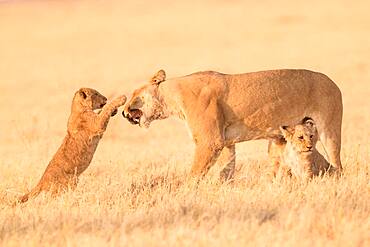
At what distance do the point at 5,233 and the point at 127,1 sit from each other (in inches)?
3168

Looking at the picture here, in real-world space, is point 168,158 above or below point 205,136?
below

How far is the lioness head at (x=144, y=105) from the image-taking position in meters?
9.91

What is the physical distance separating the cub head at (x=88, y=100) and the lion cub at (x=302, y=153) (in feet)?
7.55

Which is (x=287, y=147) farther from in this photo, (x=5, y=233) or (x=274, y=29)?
(x=274, y=29)

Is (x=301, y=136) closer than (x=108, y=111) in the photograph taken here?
Yes

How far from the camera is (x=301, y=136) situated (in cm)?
958

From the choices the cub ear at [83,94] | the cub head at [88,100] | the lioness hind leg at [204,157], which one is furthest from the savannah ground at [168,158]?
the cub ear at [83,94]

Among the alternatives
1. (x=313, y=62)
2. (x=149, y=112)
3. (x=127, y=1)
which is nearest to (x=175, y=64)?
(x=313, y=62)

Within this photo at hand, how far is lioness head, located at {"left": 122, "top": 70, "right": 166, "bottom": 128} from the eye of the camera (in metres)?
9.91

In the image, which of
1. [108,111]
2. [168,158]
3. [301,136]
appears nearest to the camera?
[301,136]

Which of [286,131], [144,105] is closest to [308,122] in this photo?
[286,131]

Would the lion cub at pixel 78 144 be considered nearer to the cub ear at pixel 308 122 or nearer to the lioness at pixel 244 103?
the lioness at pixel 244 103

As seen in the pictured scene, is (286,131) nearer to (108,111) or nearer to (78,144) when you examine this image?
(108,111)

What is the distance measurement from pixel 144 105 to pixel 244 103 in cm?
116
